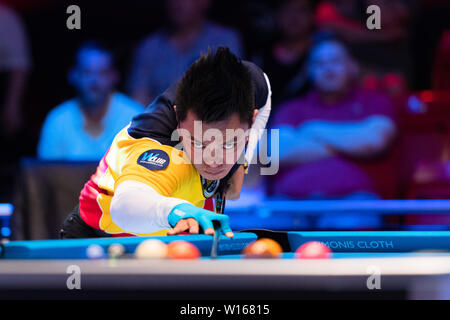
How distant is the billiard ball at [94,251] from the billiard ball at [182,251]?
0.63ft

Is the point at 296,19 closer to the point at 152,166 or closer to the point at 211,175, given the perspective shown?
the point at 211,175

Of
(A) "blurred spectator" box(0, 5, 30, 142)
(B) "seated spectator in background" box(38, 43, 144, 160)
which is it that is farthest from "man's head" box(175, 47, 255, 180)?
(A) "blurred spectator" box(0, 5, 30, 142)

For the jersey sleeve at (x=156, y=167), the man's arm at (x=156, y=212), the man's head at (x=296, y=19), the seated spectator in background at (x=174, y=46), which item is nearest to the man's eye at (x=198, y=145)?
the jersey sleeve at (x=156, y=167)

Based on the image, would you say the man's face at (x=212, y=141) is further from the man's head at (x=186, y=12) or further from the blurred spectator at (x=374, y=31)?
the blurred spectator at (x=374, y=31)

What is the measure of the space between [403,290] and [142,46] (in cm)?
469

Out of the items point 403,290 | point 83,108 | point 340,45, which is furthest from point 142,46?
point 403,290

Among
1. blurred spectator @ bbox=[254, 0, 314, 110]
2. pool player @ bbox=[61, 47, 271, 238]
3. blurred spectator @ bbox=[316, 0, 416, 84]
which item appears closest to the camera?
pool player @ bbox=[61, 47, 271, 238]

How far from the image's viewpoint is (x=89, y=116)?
5488 millimetres

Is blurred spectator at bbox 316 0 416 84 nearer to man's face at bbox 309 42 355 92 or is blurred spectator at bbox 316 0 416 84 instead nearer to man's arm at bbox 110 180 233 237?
man's face at bbox 309 42 355 92

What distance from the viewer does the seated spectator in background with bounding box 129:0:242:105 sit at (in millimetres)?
5664

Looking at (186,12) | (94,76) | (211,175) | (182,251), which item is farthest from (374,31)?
(182,251)

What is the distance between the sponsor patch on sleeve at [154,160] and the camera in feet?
7.25

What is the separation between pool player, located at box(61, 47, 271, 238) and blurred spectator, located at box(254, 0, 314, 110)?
3139 mm

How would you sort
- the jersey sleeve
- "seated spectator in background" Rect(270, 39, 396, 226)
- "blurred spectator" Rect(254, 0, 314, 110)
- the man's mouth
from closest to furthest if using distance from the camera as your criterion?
the jersey sleeve, the man's mouth, "seated spectator in background" Rect(270, 39, 396, 226), "blurred spectator" Rect(254, 0, 314, 110)
